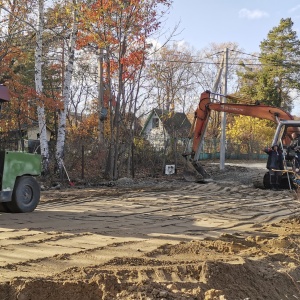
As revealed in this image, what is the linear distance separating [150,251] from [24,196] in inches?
178

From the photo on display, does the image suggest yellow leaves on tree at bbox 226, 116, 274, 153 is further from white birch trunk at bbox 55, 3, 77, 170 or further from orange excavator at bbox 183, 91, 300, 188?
white birch trunk at bbox 55, 3, 77, 170

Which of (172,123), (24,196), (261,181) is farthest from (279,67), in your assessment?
(24,196)

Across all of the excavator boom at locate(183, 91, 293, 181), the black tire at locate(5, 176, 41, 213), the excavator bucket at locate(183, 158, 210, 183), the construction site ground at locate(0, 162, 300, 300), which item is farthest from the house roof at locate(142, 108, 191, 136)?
the black tire at locate(5, 176, 41, 213)

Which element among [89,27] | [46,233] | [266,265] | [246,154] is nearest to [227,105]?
[89,27]

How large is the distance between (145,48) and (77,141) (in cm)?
525

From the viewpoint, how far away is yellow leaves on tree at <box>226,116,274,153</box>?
4535cm

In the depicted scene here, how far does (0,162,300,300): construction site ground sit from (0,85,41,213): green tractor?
0.35m

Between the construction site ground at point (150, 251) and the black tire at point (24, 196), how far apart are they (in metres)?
0.27

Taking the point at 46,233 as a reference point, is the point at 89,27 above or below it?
above

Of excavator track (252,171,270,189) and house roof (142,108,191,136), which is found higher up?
house roof (142,108,191,136)

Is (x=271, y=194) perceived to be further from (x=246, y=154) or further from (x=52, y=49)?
(x=246, y=154)

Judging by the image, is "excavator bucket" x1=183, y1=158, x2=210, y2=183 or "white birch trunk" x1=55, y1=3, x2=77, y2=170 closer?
"white birch trunk" x1=55, y1=3, x2=77, y2=170

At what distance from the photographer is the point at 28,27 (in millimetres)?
19656

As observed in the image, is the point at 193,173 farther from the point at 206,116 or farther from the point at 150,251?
the point at 150,251
